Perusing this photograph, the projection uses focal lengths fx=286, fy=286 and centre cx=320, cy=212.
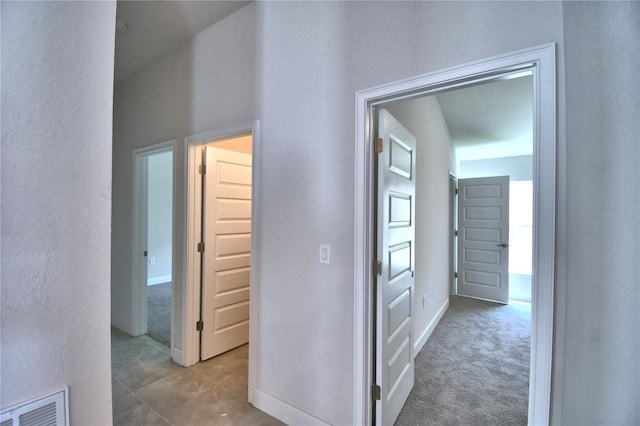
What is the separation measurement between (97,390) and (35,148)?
2.08 ft

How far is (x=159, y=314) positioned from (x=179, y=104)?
2.89 m

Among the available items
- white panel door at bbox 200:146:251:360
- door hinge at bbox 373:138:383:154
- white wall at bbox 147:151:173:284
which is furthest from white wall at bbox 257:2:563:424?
white wall at bbox 147:151:173:284

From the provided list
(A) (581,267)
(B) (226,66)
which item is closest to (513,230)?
(A) (581,267)

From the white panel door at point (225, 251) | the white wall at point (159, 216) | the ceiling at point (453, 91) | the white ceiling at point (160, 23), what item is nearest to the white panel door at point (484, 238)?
the ceiling at point (453, 91)

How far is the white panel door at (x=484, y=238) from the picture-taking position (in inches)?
186

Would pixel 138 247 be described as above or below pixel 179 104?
below

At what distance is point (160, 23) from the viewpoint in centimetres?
238

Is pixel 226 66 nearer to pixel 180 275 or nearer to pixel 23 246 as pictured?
pixel 180 275

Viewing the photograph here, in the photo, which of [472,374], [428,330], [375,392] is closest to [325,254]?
[375,392]

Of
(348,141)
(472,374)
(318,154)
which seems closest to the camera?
(348,141)

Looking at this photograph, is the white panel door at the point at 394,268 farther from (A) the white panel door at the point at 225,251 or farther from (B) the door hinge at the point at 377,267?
(A) the white panel door at the point at 225,251

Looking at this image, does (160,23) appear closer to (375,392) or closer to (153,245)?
(375,392)

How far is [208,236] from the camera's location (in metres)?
2.68

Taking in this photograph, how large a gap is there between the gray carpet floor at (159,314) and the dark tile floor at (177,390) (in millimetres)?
273
